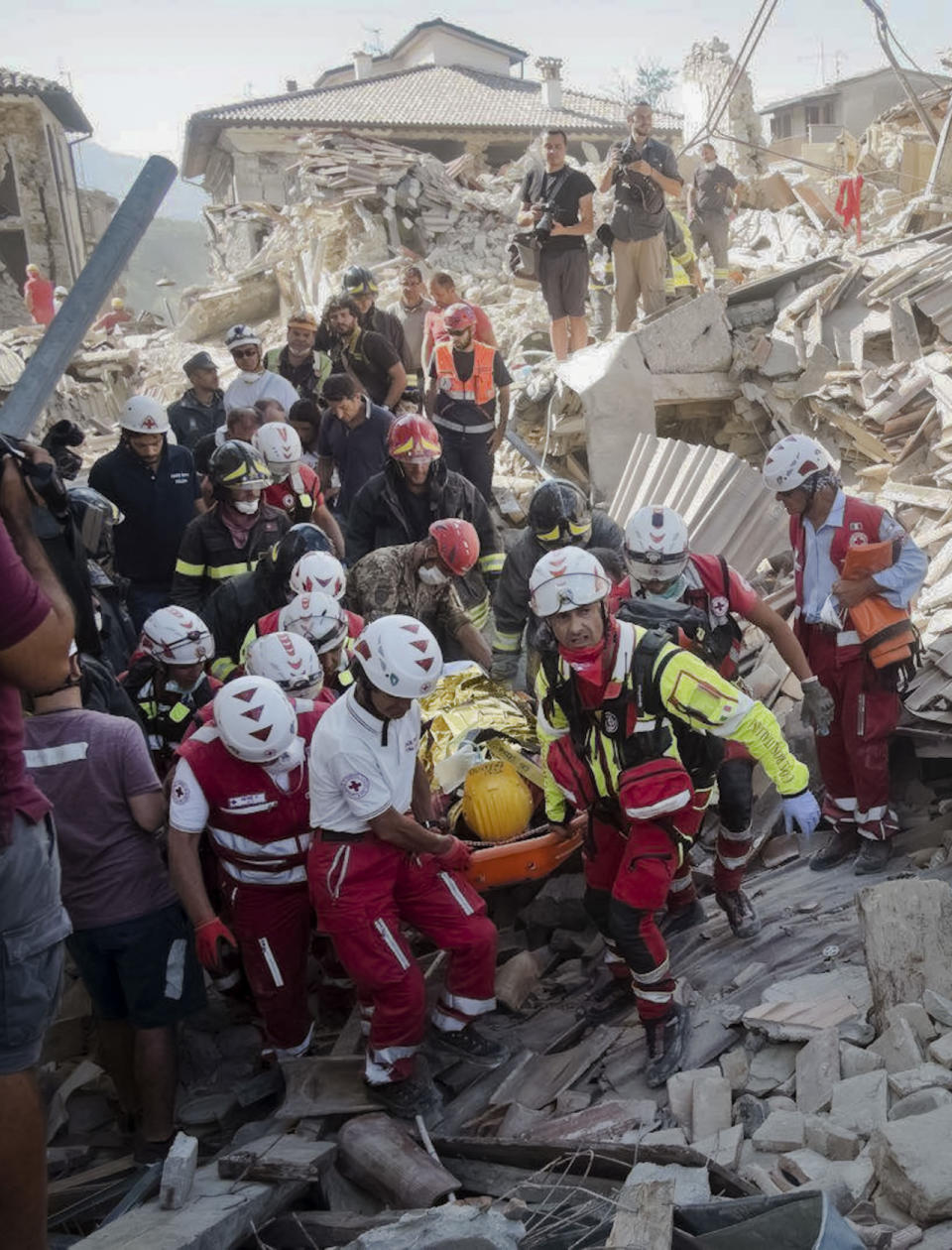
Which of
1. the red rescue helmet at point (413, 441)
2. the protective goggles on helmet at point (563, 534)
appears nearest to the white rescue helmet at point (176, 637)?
the protective goggles on helmet at point (563, 534)

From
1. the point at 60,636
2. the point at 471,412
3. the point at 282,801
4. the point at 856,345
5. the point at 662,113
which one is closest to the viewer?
the point at 60,636

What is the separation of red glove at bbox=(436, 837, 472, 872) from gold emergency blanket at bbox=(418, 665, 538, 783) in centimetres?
76

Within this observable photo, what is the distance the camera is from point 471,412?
8.23 meters

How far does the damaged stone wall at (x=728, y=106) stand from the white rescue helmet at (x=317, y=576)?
24.1m

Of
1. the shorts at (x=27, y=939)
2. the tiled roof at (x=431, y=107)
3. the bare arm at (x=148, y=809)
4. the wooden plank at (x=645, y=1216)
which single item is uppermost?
the tiled roof at (x=431, y=107)

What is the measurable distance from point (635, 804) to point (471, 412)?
187 inches

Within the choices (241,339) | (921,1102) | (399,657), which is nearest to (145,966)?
(399,657)

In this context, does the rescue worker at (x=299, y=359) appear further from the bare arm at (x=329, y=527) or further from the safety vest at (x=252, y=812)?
the safety vest at (x=252, y=812)

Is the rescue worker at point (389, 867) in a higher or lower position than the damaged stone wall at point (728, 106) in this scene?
lower

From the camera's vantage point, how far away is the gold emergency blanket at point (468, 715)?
5.38 meters

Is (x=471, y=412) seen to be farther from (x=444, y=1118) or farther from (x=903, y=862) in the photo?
(x=444, y=1118)

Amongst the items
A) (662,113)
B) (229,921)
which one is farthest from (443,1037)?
(662,113)

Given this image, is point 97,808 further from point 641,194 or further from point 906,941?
point 641,194

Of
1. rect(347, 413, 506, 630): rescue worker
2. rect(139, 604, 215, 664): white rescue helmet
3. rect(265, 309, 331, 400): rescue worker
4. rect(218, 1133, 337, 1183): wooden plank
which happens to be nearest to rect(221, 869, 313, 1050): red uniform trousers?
rect(218, 1133, 337, 1183): wooden plank
